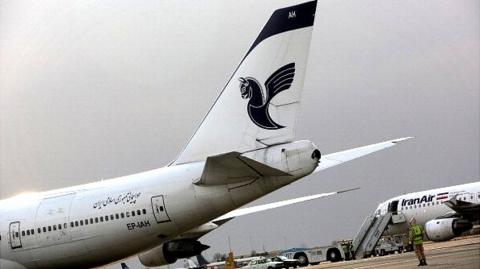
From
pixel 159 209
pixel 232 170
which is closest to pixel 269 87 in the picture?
pixel 232 170

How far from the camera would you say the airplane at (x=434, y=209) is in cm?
3650

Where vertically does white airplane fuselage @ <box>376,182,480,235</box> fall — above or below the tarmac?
above

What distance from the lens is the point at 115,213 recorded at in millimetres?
19156

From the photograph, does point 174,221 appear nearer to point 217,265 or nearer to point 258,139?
point 258,139

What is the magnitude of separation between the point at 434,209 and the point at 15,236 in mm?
26826

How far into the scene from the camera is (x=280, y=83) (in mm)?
18469

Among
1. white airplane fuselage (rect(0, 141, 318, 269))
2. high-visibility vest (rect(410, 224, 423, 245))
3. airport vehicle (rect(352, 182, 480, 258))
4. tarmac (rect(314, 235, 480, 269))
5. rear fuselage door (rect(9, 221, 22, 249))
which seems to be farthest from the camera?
airport vehicle (rect(352, 182, 480, 258))

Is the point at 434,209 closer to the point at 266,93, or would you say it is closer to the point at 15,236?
the point at 266,93

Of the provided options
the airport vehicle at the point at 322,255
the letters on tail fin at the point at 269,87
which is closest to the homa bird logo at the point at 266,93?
the letters on tail fin at the point at 269,87

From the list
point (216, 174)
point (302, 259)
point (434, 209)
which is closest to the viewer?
point (216, 174)

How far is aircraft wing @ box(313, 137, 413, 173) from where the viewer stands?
56.5 feet

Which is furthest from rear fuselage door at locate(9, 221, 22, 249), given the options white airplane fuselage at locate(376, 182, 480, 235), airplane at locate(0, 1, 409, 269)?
white airplane fuselage at locate(376, 182, 480, 235)

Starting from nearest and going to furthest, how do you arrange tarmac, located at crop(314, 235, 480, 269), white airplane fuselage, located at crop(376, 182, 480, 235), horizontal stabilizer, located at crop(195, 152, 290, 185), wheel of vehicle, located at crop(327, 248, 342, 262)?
1. horizontal stabilizer, located at crop(195, 152, 290, 185)
2. tarmac, located at crop(314, 235, 480, 269)
3. wheel of vehicle, located at crop(327, 248, 342, 262)
4. white airplane fuselage, located at crop(376, 182, 480, 235)

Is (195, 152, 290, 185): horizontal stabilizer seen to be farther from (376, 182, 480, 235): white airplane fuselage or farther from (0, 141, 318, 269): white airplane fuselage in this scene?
(376, 182, 480, 235): white airplane fuselage
